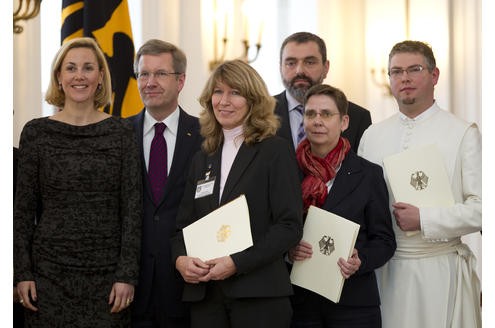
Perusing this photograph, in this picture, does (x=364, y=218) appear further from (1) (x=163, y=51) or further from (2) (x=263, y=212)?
(1) (x=163, y=51)

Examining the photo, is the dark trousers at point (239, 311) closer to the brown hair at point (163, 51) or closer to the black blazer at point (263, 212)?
the black blazer at point (263, 212)

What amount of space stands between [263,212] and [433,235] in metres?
0.88

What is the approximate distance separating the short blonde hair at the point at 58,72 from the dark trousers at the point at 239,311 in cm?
106

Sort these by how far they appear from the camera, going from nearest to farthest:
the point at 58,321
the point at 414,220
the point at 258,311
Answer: the point at 258,311
the point at 58,321
the point at 414,220

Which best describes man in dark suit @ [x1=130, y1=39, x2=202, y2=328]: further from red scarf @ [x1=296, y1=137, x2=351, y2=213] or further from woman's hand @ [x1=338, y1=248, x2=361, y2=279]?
woman's hand @ [x1=338, y1=248, x2=361, y2=279]

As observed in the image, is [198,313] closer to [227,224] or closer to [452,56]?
[227,224]

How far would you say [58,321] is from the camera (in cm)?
313

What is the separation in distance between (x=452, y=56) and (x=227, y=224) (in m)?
6.52

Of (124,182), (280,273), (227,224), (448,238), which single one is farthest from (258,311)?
(448,238)

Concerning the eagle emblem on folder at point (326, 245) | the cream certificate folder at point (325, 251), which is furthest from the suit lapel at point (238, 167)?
the eagle emblem on folder at point (326, 245)

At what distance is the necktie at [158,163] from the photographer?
347 centimetres

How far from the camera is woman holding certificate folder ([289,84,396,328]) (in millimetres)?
3229

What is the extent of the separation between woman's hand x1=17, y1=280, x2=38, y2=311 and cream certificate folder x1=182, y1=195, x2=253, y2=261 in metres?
0.70

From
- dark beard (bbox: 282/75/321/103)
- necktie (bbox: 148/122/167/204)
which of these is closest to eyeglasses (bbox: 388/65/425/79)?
dark beard (bbox: 282/75/321/103)
